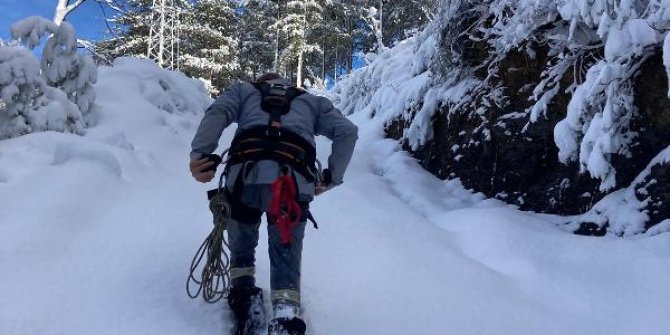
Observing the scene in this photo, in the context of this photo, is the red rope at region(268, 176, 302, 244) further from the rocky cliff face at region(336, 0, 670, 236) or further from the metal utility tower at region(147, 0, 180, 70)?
the metal utility tower at region(147, 0, 180, 70)

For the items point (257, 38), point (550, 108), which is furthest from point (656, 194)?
point (257, 38)

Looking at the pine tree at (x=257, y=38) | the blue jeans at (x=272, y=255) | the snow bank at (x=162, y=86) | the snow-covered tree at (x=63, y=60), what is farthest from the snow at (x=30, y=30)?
the pine tree at (x=257, y=38)

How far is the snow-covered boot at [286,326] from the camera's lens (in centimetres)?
259

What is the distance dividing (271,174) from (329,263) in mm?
1486

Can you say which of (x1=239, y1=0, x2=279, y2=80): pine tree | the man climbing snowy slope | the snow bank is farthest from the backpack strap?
(x1=239, y1=0, x2=279, y2=80): pine tree

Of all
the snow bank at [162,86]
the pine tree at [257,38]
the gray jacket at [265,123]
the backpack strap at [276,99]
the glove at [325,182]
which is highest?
the backpack strap at [276,99]

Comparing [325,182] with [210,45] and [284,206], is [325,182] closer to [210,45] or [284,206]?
[284,206]

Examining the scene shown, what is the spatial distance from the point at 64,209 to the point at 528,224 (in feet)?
14.6

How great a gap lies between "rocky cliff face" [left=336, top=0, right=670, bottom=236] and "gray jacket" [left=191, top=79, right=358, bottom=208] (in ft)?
9.36

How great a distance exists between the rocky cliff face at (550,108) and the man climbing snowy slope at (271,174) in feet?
10.1

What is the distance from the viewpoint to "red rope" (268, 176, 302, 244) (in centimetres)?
276

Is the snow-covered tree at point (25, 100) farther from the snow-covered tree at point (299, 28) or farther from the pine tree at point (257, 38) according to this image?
the pine tree at point (257, 38)

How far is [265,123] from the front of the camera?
9.79ft


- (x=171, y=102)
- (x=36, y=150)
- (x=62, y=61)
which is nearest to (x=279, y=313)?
(x=36, y=150)
